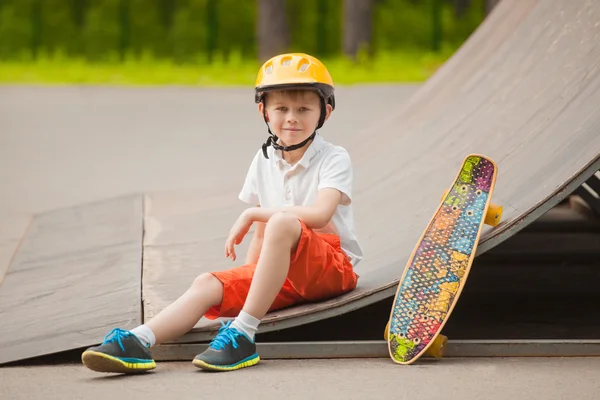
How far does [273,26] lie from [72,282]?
19.8m

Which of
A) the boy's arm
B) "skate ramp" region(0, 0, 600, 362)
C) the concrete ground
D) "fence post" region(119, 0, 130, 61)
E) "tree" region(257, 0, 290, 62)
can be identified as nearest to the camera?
the concrete ground

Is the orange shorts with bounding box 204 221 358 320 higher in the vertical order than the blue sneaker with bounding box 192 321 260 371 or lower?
higher

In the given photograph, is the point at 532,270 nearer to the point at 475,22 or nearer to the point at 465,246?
the point at 465,246

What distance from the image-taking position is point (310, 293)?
5.17 meters

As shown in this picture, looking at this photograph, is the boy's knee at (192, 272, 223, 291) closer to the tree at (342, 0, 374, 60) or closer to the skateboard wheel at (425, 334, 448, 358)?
the skateboard wheel at (425, 334, 448, 358)

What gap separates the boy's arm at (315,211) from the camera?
4.96m

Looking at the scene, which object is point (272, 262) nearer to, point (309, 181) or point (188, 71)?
point (309, 181)

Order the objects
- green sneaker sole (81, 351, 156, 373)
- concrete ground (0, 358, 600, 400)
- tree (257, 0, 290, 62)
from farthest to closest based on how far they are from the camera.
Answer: tree (257, 0, 290, 62), green sneaker sole (81, 351, 156, 373), concrete ground (0, 358, 600, 400)

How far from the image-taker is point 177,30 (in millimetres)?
29688

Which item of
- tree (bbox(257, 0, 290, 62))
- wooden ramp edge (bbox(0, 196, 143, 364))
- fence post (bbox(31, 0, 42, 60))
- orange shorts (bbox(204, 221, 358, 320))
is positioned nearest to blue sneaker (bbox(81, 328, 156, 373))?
wooden ramp edge (bbox(0, 196, 143, 364))

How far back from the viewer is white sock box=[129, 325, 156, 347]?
190 inches

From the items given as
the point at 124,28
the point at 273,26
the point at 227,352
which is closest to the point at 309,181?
the point at 227,352

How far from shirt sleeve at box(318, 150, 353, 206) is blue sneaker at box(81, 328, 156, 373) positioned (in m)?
1.02

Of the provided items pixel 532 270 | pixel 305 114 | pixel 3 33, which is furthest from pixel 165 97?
pixel 305 114
